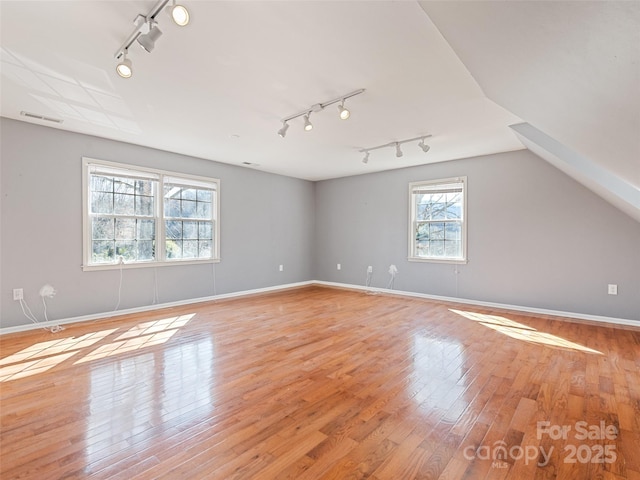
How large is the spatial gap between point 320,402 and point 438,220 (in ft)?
14.3

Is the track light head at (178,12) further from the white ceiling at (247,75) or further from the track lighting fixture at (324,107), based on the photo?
the track lighting fixture at (324,107)

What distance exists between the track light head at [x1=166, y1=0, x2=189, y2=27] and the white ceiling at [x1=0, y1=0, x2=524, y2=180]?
11cm

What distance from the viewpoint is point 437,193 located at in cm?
563

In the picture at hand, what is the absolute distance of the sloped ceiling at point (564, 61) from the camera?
3.30 ft

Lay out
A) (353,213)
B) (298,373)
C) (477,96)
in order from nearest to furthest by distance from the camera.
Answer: (298,373)
(477,96)
(353,213)

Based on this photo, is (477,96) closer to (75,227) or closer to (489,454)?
(489,454)

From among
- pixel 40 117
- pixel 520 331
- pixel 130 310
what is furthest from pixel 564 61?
pixel 130 310

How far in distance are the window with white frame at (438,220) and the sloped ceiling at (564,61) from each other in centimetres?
290

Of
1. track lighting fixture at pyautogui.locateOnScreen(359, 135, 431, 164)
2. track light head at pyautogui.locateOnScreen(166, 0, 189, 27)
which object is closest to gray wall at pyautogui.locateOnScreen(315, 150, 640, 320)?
track lighting fixture at pyautogui.locateOnScreen(359, 135, 431, 164)

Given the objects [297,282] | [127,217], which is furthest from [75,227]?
[297,282]

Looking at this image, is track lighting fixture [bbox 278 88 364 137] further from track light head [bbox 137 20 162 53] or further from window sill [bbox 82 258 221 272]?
window sill [bbox 82 258 221 272]

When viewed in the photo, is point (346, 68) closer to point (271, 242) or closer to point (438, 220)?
point (438, 220)

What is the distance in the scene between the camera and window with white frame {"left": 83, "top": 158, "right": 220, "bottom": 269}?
4207 mm

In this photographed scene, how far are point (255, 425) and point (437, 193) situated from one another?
4993 millimetres
